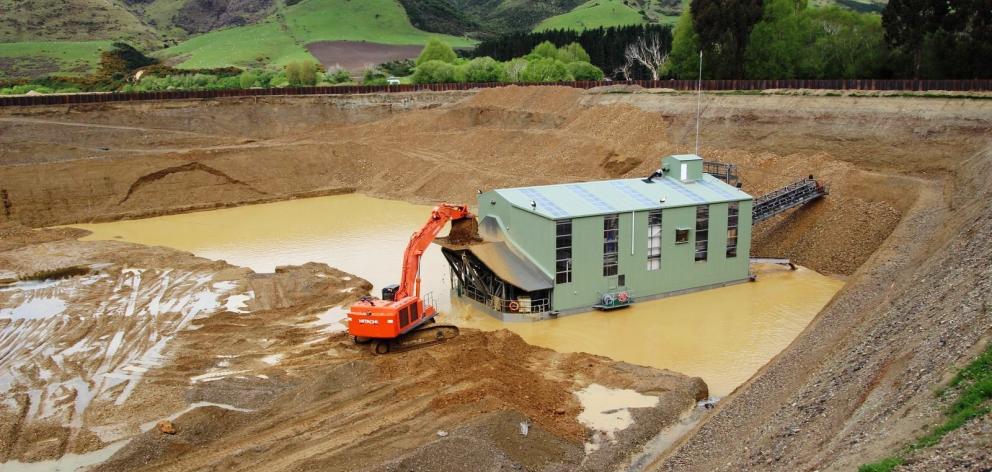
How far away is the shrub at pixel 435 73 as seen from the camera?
289 ft

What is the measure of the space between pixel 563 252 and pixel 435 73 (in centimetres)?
6502

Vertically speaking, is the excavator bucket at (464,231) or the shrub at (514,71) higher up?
the shrub at (514,71)

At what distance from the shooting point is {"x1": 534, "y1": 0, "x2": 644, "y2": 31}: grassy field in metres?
161

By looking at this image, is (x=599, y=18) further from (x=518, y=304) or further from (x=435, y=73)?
(x=518, y=304)

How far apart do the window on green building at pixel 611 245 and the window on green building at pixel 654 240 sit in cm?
149

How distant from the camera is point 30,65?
114 metres

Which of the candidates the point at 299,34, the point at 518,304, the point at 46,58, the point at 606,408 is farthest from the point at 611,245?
the point at 299,34

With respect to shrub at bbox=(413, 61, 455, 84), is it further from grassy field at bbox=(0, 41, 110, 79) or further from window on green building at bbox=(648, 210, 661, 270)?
window on green building at bbox=(648, 210, 661, 270)

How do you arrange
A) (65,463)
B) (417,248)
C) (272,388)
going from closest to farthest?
(65,463), (272,388), (417,248)

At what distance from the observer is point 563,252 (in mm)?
27172

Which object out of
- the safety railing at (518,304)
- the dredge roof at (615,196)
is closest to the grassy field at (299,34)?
the dredge roof at (615,196)

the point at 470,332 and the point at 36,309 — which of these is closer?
the point at 470,332

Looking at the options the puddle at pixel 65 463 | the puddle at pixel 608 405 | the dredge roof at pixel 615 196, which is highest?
the dredge roof at pixel 615 196

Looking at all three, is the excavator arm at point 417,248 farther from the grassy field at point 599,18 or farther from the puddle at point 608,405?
the grassy field at point 599,18
